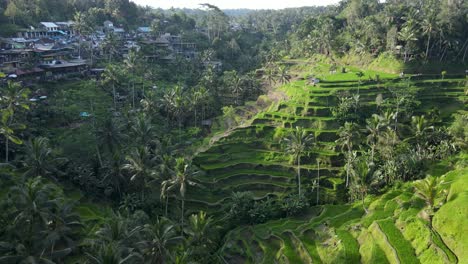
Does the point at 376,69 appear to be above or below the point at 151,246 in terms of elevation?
above

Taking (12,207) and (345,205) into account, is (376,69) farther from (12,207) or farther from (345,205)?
(12,207)

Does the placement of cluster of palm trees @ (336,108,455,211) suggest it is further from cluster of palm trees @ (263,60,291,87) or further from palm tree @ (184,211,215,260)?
cluster of palm trees @ (263,60,291,87)

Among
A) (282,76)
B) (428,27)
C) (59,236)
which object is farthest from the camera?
(282,76)

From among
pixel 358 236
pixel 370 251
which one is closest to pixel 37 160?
pixel 358 236

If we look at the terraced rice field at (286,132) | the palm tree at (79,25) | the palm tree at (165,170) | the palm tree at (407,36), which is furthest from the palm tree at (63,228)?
the palm tree at (407,36)

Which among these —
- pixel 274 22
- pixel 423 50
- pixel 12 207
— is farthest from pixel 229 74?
pixel 274 22

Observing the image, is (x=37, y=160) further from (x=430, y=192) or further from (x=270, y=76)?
(x=270, y=76)
